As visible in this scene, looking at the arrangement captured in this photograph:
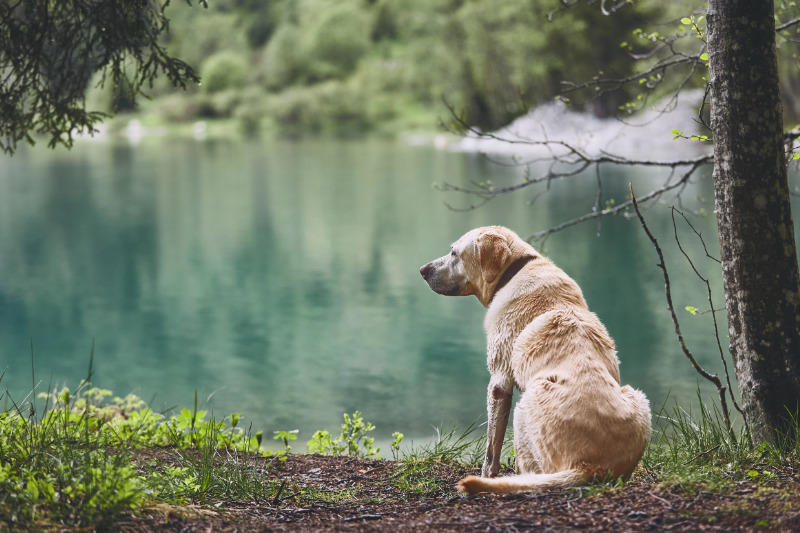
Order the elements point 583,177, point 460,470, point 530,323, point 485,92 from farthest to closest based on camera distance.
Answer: point 485,92
point 583,177
point 460,470
point 530,323

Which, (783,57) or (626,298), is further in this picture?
(783,57)

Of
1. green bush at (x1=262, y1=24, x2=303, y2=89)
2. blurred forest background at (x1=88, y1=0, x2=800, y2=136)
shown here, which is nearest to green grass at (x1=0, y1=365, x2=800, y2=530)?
blurred forest background at (x1=88, y1=0, x2=800, y2=136)

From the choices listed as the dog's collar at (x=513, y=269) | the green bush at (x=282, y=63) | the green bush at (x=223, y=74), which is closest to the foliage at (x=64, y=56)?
the dog's collar at (x=513, y=269)

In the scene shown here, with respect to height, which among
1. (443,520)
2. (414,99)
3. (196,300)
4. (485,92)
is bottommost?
(443,520)

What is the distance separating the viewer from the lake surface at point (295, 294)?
11.7 m

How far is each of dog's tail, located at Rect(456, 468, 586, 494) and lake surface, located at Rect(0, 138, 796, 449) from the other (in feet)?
14.1

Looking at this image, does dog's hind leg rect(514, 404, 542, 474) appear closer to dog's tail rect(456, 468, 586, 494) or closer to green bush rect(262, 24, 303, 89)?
dog's tail rect(456, 468, 586, 494)

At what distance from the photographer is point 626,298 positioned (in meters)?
16.5

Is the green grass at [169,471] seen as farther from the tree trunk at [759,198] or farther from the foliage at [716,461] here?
the tree trunk at [759,198]

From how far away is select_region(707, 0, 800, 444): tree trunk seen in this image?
4.11m

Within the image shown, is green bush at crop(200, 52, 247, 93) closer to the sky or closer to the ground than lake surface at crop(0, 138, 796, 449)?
closer to the sky

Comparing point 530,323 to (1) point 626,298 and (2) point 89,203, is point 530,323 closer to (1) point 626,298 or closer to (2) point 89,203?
(1) point 626,298

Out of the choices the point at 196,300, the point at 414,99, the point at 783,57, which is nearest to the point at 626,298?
the point at 196,300

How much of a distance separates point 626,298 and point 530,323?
1301 cm
